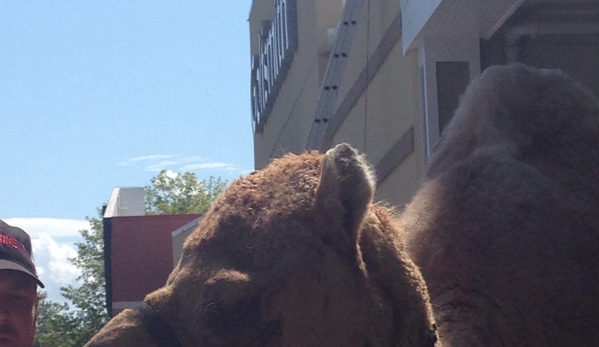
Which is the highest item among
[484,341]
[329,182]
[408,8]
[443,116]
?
[408,8]

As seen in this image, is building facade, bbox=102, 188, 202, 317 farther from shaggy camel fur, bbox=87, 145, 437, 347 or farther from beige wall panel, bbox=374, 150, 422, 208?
shaggy camel fur, bbox=87, 145, 437, 347

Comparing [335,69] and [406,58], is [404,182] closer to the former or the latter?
[406,58]

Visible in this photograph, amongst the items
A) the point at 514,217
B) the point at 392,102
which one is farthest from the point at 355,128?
the point at 514,217

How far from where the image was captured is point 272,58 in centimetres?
2050

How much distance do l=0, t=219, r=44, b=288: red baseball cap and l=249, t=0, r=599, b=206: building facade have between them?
1.31m

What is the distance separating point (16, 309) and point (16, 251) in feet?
0.86

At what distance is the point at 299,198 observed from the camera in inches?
108

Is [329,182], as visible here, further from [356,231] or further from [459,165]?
[459,165]

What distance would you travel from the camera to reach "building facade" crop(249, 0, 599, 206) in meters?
6.42

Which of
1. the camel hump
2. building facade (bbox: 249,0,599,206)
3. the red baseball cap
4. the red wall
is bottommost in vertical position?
the red baseball cap

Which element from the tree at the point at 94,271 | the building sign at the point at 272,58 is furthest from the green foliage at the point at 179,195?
the building sign at the point at 272,58

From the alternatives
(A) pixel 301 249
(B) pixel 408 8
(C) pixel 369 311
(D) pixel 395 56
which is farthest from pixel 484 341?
(D) pixel 395 56

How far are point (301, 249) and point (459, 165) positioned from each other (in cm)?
160

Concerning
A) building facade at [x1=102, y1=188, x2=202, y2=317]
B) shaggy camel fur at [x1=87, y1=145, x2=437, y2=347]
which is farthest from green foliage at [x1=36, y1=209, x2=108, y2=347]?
shaggy camel fur at [x1=87, y1=145, x2=437, y2=347]
